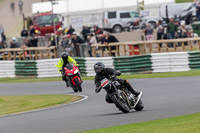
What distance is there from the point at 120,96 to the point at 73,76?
8025 millimetres

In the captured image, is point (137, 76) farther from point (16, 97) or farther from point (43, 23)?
point (43, 23)

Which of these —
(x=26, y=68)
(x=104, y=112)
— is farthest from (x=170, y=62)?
(x=104, y=112)

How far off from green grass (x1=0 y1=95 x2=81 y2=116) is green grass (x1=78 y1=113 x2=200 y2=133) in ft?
21.9

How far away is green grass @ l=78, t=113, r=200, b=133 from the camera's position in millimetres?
9672

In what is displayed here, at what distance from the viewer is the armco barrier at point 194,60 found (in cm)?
2445

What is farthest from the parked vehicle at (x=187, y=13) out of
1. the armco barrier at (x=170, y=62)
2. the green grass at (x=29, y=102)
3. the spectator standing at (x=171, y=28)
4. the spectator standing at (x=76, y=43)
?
the green grass at (x=29, y=102)

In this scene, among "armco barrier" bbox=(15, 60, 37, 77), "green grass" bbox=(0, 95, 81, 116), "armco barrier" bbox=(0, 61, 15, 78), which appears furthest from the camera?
"armco barrier" bbox=(0, 61, 15, 78)

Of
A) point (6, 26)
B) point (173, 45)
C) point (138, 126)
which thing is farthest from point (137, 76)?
point (6, 26)

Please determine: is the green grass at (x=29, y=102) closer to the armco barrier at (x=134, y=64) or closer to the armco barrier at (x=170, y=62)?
the armco barrier at (x=134, y=64)

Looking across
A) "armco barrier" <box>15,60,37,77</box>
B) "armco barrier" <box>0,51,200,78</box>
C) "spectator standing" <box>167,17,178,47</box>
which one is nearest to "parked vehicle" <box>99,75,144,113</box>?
"armco barrier" <box>0,51,200,78</box>

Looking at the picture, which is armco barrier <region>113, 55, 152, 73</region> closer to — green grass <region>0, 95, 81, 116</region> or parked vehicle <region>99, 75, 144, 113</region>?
green grass <region>0, 95, 81, 116</region>

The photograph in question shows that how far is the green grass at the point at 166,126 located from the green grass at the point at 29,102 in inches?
262

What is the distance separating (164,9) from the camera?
37.8 metres

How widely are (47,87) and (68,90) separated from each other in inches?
87.5
